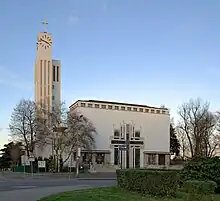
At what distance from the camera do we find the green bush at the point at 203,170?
22.3m

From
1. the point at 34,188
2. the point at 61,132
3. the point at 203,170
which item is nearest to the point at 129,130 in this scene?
the point at 61,132

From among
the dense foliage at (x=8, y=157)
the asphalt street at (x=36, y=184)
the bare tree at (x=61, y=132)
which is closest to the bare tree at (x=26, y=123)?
the bare tree at (x=61, y=132)

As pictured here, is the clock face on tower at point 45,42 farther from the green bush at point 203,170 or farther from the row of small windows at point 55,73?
the green bush at point 203,170

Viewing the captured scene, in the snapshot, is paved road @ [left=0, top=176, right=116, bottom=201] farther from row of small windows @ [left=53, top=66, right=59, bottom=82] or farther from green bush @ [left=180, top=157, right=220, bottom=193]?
row of small windows @ [left=53, top=66, right=59, bottom=82]

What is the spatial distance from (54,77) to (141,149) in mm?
41333

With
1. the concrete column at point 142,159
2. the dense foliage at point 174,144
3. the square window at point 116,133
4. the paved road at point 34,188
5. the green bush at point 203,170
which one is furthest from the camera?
the dense foliage at point 174,144

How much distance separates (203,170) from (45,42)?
330 feet

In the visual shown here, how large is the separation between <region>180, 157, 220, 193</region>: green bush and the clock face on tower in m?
98.7

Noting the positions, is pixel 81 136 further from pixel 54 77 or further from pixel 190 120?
pixel 54 77

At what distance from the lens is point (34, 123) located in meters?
69.4

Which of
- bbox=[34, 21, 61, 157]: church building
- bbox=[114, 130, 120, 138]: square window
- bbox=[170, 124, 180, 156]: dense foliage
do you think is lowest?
bbox=[170, 124, 180, 156]: dense foliage

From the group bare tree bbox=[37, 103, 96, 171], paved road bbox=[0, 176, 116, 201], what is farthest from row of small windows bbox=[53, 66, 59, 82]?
paved road bbox=[0, 176, 116, 201]

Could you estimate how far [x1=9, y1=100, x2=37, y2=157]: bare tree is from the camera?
70.8 m

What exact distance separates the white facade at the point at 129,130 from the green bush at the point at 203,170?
6259 centimetres
